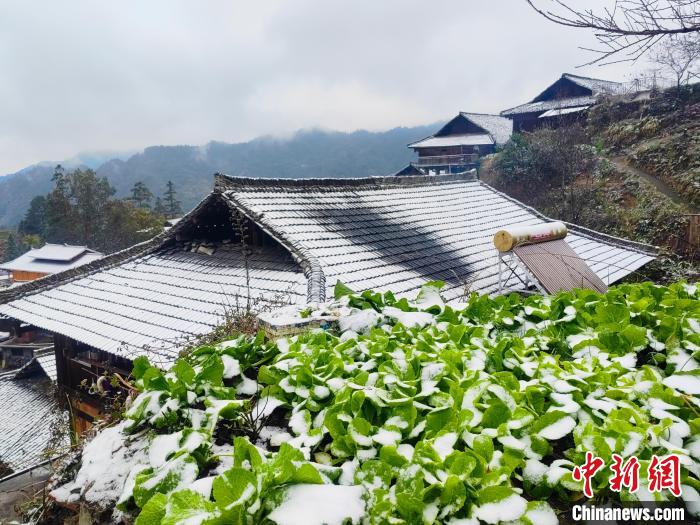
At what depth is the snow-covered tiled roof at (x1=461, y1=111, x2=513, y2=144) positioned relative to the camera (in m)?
36.1

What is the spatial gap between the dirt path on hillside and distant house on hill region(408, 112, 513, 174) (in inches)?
423

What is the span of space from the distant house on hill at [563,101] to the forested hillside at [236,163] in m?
40.7

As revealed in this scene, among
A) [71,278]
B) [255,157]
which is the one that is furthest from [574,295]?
[255,157]

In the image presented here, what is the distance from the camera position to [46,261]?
40.7m

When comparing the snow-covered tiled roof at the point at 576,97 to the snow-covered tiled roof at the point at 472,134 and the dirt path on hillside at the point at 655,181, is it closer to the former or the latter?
the snow-covered tiled roof at the point at 472,134

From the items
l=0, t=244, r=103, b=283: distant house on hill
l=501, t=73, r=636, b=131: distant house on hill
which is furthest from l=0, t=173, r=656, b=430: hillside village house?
Answer: l=0, t=244, r=103, b=283: distant house on hill

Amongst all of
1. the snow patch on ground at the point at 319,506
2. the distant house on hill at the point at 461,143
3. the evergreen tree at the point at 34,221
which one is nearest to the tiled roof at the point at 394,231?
the snow patch on ground at the point at 319,506

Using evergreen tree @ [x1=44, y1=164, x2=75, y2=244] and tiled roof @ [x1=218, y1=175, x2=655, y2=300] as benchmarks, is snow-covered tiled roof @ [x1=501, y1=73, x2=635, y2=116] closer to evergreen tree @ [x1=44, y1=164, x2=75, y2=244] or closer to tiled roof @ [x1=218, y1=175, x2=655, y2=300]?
tiled roof @ [x1=218, y1=175, x2=655, y2=300]

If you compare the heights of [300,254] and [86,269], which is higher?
[300,254]

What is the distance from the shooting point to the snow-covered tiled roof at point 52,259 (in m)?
40.0

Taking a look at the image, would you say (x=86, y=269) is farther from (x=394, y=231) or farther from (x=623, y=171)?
(x=623, y=171)

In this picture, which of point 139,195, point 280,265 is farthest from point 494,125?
point 139,195

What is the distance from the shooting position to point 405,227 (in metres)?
10.1

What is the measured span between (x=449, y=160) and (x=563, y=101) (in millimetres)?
8922
